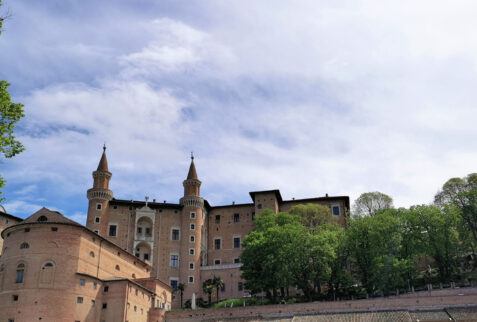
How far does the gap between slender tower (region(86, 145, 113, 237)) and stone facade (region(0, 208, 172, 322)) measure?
16121 millimetres

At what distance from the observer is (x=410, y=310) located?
1551 inches

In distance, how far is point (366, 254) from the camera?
47.5 meters

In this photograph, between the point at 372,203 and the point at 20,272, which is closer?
the point at 20,272

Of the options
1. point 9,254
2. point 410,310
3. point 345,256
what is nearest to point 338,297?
point 345,256

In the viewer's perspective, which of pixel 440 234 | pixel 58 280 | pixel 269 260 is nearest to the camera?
pixel 58 280

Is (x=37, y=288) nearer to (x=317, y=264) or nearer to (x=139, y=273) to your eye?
(x=139, y=273)

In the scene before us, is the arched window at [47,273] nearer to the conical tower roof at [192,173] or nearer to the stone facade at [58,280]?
the stone facade at [58,280]

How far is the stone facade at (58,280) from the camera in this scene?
127ft

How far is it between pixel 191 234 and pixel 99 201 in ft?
42.8

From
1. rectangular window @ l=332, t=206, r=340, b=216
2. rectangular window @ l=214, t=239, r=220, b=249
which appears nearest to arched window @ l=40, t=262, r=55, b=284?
rectangular window @ l=214, t=239, r=220, b=249

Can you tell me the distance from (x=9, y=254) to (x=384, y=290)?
116 feet

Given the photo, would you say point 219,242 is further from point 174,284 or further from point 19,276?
point 19,276

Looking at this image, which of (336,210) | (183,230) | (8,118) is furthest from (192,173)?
(8,118)

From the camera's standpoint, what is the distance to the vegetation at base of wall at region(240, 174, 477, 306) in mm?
45656
